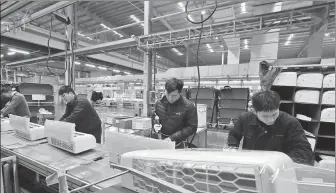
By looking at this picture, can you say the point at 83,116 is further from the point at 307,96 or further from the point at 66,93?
the point at 307,96

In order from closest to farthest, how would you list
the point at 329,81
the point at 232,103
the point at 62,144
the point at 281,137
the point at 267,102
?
1. the point at 267,102
2. the point at 281,137
3. the point at 62,144
4. the point at 329,81
5. the point at 232,103

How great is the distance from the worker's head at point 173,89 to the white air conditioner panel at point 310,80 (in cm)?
193

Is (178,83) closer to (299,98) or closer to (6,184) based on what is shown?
(6,184)

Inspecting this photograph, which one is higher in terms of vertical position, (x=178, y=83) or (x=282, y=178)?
(x=178, y=83)

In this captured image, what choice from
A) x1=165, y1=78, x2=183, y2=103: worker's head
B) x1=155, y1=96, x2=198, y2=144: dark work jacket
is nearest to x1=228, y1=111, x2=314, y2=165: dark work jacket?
x1=155, y1=96, x2=198, y2=144: dark work jacket

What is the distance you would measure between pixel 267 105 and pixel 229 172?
2.92 feet

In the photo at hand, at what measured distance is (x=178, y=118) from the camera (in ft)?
5.78

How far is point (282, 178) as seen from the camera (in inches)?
16.8

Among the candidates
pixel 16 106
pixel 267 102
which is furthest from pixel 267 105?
pixel 16 106

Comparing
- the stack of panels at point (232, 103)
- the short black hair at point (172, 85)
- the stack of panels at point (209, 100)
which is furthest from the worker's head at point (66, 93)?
the stack of panels at point (232, 103)

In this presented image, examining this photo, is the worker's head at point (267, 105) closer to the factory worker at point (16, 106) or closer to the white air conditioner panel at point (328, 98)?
the white air conditioner panel at point (328, 98)

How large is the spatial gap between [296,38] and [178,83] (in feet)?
19.9

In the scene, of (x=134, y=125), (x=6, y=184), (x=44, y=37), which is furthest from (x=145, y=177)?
(x=44, y=37)

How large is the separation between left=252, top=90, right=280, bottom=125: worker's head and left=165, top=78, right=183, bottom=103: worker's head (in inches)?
29.0
